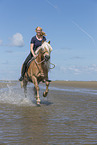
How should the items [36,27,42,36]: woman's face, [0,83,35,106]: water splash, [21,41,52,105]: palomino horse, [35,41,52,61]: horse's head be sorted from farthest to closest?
[0,83,35,106]: water splash
[36,27,42,36]: woman's face
[21,41,52,105]: palomino horse
[35,41,52,61]: horse's head

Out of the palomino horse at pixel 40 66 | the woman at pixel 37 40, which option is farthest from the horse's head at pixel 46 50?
the woman at pixel 37 40

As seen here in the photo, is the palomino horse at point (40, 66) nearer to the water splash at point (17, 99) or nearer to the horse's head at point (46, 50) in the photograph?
the horse's head at point (46, 50)

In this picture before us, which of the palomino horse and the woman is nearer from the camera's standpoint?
the palomino horse

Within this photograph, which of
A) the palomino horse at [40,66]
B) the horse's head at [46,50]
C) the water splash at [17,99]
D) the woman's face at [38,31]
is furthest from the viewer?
the water splash at [17,99]

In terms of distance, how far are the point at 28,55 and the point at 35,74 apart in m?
1.51

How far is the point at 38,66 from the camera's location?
10.6m

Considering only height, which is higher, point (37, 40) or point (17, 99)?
point (37, 40)

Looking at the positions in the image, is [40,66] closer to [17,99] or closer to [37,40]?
[37,40]

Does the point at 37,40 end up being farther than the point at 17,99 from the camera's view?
No

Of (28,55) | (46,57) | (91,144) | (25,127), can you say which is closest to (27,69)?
(28,55)

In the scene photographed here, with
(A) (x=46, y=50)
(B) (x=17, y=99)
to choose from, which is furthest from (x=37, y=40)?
(B) (x=17, y=99)

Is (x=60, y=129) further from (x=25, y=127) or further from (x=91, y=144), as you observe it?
(x=91, y=144)

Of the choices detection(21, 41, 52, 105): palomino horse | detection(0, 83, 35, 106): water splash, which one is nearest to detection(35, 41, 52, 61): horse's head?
detection(21, 41, 52, 105): palomino horse

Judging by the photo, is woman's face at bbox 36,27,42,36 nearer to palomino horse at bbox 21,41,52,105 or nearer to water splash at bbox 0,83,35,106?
palomino horse at bbox 21,41,52,105
